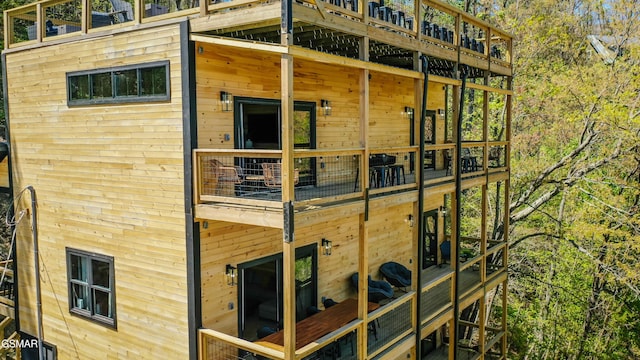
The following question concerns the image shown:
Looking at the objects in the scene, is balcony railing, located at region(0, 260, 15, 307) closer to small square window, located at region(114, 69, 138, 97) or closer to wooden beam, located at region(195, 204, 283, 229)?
small square window, located at region(114, 69, 138, 97)

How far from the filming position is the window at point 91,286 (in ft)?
32.1

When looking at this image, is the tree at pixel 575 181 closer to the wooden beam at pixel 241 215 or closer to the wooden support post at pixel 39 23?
the wooden beam at pixel 241 215

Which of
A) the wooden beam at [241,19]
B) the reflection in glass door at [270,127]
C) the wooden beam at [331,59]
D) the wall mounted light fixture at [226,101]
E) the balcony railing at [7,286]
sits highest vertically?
the wooden beam at [241,19]

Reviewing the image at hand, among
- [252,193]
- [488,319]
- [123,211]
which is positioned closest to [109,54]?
[123,211]

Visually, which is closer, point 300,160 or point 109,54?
point 109,54

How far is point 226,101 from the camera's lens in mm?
9023

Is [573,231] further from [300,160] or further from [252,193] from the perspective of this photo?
[252,193]

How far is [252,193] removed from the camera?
8.95m

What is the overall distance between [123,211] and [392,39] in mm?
6154

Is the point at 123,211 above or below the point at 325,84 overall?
below

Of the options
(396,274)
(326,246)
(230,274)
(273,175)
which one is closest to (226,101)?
(273,175)

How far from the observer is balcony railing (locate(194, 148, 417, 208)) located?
313 inches

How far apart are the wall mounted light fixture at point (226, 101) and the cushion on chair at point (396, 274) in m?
→ 6.47

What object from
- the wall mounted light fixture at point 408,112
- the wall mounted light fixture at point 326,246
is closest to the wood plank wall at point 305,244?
the wall mounted light fixture at point 326,246
